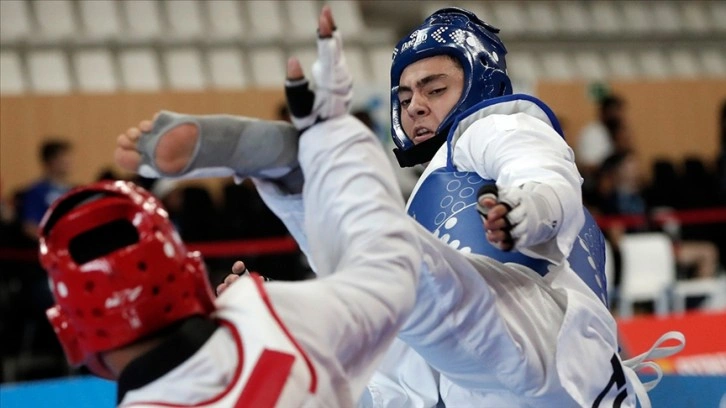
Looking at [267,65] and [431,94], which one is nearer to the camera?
[431,94]

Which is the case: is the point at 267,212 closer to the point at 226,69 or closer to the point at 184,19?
the point at 226,69

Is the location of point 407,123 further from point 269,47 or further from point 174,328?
point 269,47

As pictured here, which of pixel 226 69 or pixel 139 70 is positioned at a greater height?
pixel 139 70

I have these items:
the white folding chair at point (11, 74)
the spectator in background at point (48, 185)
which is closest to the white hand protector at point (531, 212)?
the spectator in background at point (48, 185)

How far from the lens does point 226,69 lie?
10.3 meters

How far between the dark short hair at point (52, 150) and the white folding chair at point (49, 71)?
203cm

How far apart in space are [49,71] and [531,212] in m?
7.57

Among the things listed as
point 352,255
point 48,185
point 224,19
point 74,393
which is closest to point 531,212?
point 352,255

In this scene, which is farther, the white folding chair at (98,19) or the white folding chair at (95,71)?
the white folding chair at (98,19)

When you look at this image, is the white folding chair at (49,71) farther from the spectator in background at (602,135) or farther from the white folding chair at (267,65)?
the spectator in background at (602,135)

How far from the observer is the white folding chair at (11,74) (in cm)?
910

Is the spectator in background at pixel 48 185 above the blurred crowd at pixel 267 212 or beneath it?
above

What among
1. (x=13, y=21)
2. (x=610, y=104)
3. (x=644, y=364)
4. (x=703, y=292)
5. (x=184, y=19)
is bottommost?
(x=703, y=292)

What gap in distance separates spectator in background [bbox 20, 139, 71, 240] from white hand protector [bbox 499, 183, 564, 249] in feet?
16.0
